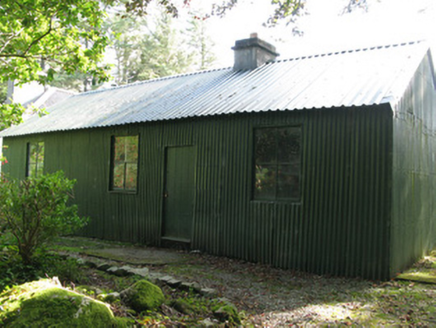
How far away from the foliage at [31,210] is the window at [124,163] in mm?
5571

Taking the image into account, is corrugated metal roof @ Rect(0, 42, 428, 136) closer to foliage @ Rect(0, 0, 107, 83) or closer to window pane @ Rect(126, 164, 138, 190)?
window pane @ Rect(126, 164, 138, 190)

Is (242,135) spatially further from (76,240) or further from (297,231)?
(76,240)

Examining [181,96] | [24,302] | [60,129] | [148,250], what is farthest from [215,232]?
[60,129]

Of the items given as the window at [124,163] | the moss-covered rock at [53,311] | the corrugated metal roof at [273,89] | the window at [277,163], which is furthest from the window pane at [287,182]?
the moss-covered rock at [53,311]

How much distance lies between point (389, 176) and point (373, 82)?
→ 222 cm

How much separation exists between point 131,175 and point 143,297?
7295 mm

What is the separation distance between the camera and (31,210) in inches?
235

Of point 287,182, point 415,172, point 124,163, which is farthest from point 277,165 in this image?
point 124,163

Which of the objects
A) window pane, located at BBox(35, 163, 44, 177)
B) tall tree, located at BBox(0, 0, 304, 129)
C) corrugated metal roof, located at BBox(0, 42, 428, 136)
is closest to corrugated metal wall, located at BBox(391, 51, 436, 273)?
corrugated metal roof, located at BBox(0, 42, 428, 136)

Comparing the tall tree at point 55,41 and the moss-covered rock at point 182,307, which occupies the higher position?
the tall tree at point 55,41

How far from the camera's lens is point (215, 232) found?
9.51m

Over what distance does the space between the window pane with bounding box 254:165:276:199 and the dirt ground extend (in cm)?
149

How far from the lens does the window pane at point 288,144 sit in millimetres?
8461

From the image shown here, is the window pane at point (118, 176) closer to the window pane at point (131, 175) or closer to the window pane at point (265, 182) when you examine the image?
the window pane at point (131, 175)
